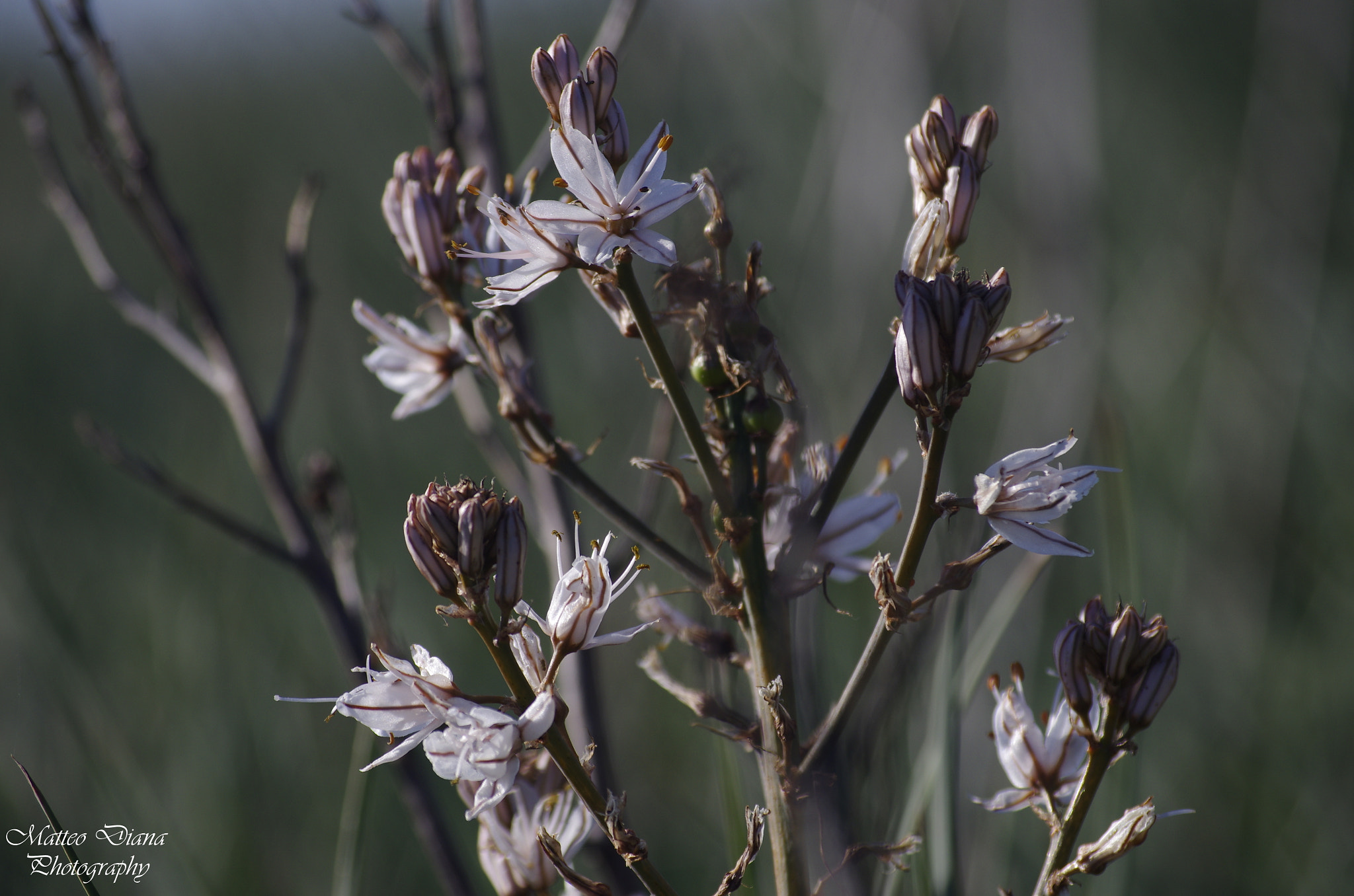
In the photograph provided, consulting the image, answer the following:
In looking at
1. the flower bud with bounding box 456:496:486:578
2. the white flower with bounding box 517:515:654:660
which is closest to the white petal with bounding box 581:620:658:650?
the white flower with bounding box 517:515:654:660

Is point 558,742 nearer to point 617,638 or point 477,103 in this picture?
point 617,638

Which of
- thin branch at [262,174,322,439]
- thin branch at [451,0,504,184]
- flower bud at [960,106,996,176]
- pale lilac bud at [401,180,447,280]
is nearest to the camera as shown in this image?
flower bud at [960,106,996,176]

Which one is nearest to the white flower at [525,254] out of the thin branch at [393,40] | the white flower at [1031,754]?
the white flower at [1031,754]

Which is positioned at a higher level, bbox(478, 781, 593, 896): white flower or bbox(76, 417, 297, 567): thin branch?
bbox(76, 417, 297, 567): thin branch

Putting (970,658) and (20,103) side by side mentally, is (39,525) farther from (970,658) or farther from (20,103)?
(970,658)

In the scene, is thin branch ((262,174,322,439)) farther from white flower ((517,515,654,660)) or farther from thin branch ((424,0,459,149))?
white flower ((517,515,654,660))

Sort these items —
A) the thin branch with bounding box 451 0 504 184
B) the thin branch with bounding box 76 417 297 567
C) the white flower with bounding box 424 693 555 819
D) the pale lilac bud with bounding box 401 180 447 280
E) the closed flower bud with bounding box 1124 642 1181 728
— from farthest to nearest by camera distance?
the thin branch with bounding box 451 0 504 184 < the thin branch with bounding box 76 417 297 567 < the pale lilac bud with bounding box 401 180 447 280 < the closed flower bud with bounding box 1124 642 1181 728 < the white flower with bounding box 424 693 555 819
